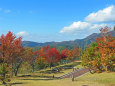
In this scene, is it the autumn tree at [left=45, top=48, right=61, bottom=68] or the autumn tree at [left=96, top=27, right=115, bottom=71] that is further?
the autumn tree at [left=45, top=48, right=61, bottom=68]

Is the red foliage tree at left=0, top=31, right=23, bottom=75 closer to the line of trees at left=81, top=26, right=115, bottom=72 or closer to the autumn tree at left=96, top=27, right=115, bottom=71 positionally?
the line of trees at left=81, top=26, right=115, bottom=72

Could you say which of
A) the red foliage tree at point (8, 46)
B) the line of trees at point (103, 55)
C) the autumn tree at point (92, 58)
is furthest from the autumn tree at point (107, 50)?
the red foliage tree at point (8, 46)

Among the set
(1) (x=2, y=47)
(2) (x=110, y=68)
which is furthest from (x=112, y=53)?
(1) (x=2, y=47)

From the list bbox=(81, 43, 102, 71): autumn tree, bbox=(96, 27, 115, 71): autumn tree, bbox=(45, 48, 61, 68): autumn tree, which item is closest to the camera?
bbox=(96, 27, 115, 71): autumn tree

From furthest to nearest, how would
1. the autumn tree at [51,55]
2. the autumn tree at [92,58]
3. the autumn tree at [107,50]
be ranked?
the autumn tree at [51,55] → the autumn tree at [92,58] → the autumn tree at [107,50]

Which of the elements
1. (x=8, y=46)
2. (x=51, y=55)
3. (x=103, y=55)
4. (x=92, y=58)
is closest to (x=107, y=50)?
(x=103, y=55)

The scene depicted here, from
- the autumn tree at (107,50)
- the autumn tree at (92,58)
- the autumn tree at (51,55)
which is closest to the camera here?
the autumn tree at (107,50)

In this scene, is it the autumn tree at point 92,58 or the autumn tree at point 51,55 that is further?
the autumn tree at point 51,55

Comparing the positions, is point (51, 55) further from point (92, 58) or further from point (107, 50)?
point (107, 50)

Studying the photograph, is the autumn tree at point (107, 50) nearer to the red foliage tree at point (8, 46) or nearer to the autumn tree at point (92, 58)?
the autumn tree at point (92, 58)

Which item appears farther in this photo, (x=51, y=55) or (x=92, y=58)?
(x=51, y=55)

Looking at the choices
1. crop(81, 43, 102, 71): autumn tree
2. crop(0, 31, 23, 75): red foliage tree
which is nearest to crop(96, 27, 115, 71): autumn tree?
crop(81, 43, 102, 71): autumn tree

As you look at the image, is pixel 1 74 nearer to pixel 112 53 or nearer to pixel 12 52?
pixel 12 52

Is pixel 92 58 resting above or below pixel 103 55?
below
